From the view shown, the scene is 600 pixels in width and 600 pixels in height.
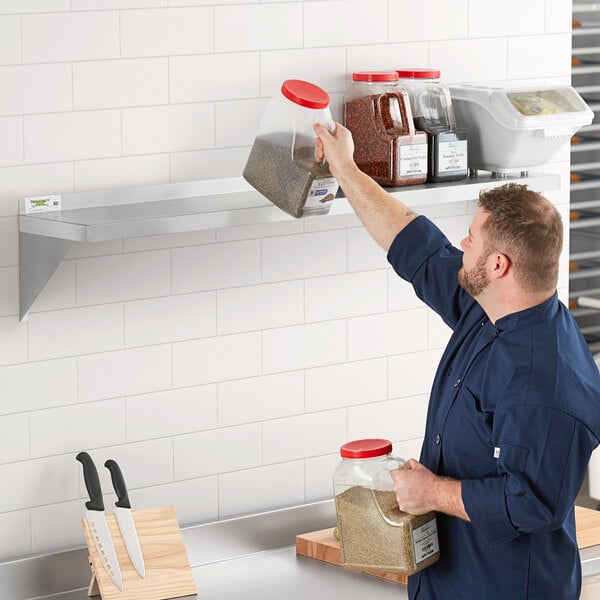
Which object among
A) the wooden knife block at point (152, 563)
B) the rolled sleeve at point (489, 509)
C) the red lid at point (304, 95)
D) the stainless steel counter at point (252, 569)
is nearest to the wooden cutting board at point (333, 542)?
the stainless steel counter at point (252, 569)

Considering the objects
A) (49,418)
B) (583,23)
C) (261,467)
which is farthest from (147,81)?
(583,23)

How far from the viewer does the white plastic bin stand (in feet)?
Answer: 7.28

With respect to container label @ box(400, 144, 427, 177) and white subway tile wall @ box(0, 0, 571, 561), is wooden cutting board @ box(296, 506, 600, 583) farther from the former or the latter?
container label @ box(400, 144, 427, 177)

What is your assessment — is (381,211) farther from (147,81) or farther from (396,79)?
(147,81)

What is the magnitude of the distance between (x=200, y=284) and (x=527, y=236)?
0.71 metres

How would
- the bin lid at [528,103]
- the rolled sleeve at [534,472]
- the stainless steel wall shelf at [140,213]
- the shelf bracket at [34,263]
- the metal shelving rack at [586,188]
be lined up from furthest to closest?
the metal shelving rack at [586,188], the bin lid at [528,103], the shelf bracket at [34,263], the stainless steel wall shelf at [140,213], the rolled sleeve at [534,472]

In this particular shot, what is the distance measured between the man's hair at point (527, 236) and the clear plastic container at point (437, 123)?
48cm

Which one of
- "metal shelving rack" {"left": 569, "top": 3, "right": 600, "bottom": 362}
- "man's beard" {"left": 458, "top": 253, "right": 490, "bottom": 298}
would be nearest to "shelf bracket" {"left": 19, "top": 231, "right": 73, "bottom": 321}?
"man's beard" {"left": 458, "top": 253, "right": 490, "bottom": 298}

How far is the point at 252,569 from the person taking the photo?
2232 millimetres

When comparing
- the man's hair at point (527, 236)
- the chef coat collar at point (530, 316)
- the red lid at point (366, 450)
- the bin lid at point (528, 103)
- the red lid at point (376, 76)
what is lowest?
the red lid at point (366, 450)

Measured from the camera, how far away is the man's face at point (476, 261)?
5.74 ft

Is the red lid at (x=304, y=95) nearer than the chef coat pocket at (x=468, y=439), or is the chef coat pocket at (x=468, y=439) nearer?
the chef coat pocket at (x=468, y=439)

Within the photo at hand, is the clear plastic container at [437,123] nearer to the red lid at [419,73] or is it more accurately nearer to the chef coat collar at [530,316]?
the red lid at [419,73]

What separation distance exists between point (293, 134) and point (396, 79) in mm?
339
